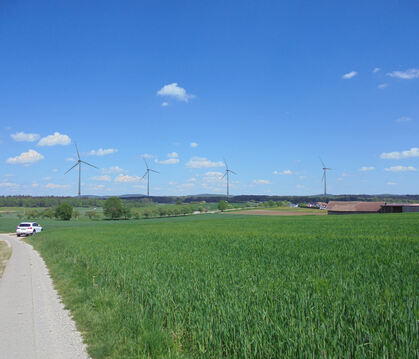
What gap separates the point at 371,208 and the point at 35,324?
89.1 m

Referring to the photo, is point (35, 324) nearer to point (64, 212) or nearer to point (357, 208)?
point (357, 208)

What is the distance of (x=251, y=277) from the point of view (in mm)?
8586

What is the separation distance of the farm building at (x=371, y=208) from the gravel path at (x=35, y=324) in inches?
3362

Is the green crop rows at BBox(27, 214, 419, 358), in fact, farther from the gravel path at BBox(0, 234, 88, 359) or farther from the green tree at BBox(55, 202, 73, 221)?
the green tree at BBox(55, 202, 73, 221)

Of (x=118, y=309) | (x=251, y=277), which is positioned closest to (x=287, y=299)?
(x=251, y=277)

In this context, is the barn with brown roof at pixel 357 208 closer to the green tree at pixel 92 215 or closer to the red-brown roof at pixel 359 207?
the red-brown roof at pixel 359 207

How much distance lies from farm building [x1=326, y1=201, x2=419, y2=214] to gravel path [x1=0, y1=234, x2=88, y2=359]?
85.4 meters

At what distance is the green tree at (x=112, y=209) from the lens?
374ft

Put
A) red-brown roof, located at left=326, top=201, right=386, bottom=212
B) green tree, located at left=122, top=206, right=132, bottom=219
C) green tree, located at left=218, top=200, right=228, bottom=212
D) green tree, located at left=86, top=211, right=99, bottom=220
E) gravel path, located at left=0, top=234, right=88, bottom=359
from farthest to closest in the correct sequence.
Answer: green tree, located at left=218, top=200, right=228, bottom=212 → green tree, located at left=122, top=206, right=132, bottom=219 → green tree, located at left=86, top=211, right=99, bottom=220 → red-brown roof, located at left=326, top=201, right=386, bottom=212 → gravel path, located at left=0, top=234, right=88, bottom=359

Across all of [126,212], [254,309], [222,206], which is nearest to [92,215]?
[126,212]

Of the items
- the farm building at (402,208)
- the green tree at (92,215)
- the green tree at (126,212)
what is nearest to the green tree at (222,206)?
the green tree at (126,212)

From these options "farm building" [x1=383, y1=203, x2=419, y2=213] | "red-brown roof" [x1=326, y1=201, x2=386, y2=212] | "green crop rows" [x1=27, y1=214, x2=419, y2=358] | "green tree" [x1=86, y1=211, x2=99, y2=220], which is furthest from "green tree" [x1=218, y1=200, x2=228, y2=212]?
"green crop rows" [x1=27, y1=214, x2=419, y2=358]

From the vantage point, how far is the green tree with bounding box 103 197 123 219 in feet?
374

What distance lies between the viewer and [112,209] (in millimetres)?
113812
